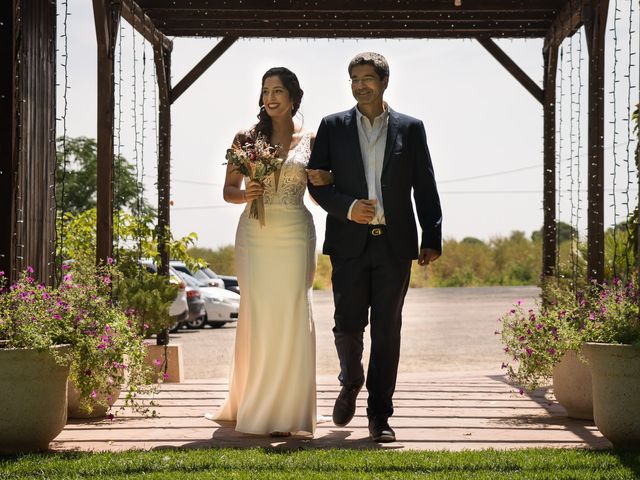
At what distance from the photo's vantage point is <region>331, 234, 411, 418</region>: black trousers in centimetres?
588

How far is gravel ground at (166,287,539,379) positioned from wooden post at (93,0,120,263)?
417 cm

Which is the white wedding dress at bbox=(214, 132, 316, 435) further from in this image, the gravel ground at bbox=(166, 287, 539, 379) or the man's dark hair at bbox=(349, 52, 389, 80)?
the gravel ground at bbox=(166, 287, 539, 379)

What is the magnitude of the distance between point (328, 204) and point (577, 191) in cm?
390

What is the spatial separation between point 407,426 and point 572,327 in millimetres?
1217

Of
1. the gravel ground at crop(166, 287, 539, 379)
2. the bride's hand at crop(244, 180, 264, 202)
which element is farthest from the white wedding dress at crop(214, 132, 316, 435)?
the gravel ground at crop(166, 287, 539, 379)

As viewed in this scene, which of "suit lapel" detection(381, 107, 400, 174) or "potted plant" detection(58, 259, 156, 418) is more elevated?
"suit lapel" detection(381, 107, 400, 174)

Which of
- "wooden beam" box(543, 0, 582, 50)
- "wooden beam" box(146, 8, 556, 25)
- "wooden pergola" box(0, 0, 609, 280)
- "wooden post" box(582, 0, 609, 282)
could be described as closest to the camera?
"wooden post" box(582, 0, 609, 282)

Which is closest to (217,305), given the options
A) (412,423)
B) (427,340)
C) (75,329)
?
(427,340)

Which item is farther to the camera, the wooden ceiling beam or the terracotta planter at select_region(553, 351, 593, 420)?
the wooden ceiling beam

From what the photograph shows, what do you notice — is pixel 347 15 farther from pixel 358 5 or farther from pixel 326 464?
pixel 326 464

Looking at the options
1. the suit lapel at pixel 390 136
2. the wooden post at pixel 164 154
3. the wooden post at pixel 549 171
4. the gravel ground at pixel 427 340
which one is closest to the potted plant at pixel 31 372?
the suit lapel at pixel 390 136

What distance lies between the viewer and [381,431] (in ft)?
19.3

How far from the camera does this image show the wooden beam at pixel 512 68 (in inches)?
395

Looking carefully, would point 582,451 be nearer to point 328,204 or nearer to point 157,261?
point 328,204
